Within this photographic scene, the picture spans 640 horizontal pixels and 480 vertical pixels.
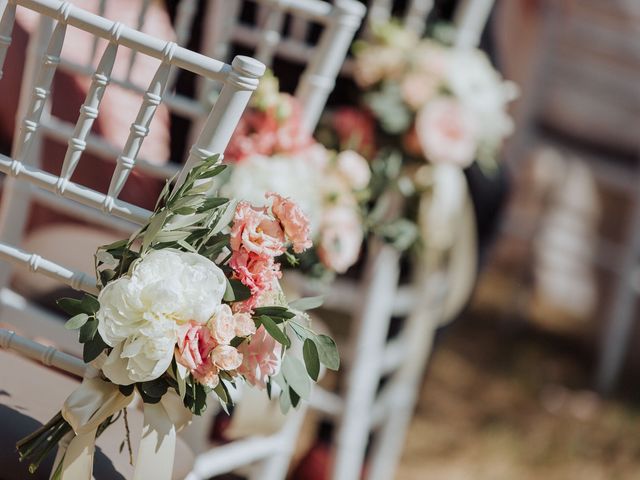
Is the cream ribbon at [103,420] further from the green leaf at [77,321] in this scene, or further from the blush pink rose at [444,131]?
the blush pink rose at [444,131]

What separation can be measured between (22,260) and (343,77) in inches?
37.9

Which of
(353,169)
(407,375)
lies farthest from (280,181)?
(407,375)

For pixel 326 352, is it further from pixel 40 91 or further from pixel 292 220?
pixel 40 91

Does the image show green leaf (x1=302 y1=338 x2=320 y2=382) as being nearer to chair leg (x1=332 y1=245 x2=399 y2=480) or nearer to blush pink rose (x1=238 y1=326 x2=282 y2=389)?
blush pink rose (x1=238 y1=326 x2=282 y2=389)

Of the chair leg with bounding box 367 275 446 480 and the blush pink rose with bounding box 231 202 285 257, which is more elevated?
the blush pink rose with bounding box 231 202 285 257

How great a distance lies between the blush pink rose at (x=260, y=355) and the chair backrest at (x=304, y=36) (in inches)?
18.6

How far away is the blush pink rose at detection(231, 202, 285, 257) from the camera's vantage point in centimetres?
89

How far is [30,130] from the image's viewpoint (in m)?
0.94

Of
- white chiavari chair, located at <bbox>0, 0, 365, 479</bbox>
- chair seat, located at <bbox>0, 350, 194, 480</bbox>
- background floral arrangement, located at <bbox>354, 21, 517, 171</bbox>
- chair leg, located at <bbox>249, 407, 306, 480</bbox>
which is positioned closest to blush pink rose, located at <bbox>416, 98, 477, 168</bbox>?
background floral arrangement, located at <bbox>354, 21, 517, 171</bbox>

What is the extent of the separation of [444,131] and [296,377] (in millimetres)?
885

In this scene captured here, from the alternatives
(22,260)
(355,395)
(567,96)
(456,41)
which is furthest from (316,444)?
(567,96)

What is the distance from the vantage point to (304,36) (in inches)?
65.9

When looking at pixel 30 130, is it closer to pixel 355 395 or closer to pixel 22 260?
pixel 22 260

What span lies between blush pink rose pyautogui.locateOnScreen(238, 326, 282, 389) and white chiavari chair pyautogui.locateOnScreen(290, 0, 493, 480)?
0.89 metres
